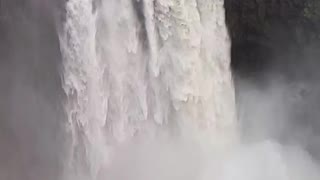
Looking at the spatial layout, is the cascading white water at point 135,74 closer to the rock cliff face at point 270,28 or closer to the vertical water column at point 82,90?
the vertical water column at point 82,90

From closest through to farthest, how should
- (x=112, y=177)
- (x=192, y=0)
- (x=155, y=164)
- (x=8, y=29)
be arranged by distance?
1. (x=8, y=29)
2. (x=112, y=177)
3. (x=155, y=164)
4. (x=192, y=0)

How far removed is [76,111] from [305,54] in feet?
11.1

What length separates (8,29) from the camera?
507cm

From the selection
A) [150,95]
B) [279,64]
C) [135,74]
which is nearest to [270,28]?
[279,64]

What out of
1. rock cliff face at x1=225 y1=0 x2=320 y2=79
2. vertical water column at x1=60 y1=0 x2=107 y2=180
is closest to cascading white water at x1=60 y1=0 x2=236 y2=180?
vertical water column at x1=60 y1=0 x2=107 y2=180

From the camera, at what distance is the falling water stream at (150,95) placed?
207 inches

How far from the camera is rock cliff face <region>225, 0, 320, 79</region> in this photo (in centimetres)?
766

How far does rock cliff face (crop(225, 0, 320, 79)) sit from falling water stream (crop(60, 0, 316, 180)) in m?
0.62

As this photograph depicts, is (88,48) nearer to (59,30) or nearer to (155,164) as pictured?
(59,30)

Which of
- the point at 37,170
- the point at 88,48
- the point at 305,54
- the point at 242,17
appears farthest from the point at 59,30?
the point at 305,54

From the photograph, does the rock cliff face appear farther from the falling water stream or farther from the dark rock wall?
the falling water stream

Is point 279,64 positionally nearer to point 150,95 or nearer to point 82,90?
point 150,95

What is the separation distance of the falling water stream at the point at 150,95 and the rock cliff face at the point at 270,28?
2.04ft

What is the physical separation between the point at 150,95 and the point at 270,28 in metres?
2.39
